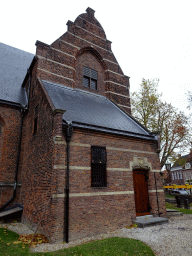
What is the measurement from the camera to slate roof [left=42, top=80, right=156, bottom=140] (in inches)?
327

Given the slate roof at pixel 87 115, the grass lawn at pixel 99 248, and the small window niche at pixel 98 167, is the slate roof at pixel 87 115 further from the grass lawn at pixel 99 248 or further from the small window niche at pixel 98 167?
the grass lawn at pixel 99 248

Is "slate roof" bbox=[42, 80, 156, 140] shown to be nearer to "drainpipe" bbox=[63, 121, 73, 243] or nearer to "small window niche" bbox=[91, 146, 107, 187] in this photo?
"drainpipe" bbox=[63, 121, 73, 243]

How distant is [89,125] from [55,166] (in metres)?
2.30

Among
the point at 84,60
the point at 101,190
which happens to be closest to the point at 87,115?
the point at 101,190

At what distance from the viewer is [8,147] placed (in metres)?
10.8

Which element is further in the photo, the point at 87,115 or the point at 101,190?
the point at 87,115

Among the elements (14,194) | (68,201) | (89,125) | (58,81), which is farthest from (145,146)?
(14,194)

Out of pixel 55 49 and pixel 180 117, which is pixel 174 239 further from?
pixel 180 117

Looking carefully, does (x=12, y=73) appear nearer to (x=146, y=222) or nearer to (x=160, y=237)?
(x=146, y=222)

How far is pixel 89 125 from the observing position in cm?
805

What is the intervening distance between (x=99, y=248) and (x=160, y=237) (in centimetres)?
233

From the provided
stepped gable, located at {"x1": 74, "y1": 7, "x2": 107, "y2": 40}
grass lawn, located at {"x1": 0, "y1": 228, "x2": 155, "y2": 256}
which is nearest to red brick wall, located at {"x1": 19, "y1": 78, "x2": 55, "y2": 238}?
grass lawn, located at {"x1": 0, "y1": 228, "x2": 155, "y2": 256}

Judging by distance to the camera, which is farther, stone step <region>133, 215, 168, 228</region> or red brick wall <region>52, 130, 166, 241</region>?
stone step <region>133, 215, 168, 228</region>

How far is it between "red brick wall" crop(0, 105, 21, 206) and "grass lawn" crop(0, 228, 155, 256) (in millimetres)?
4253
